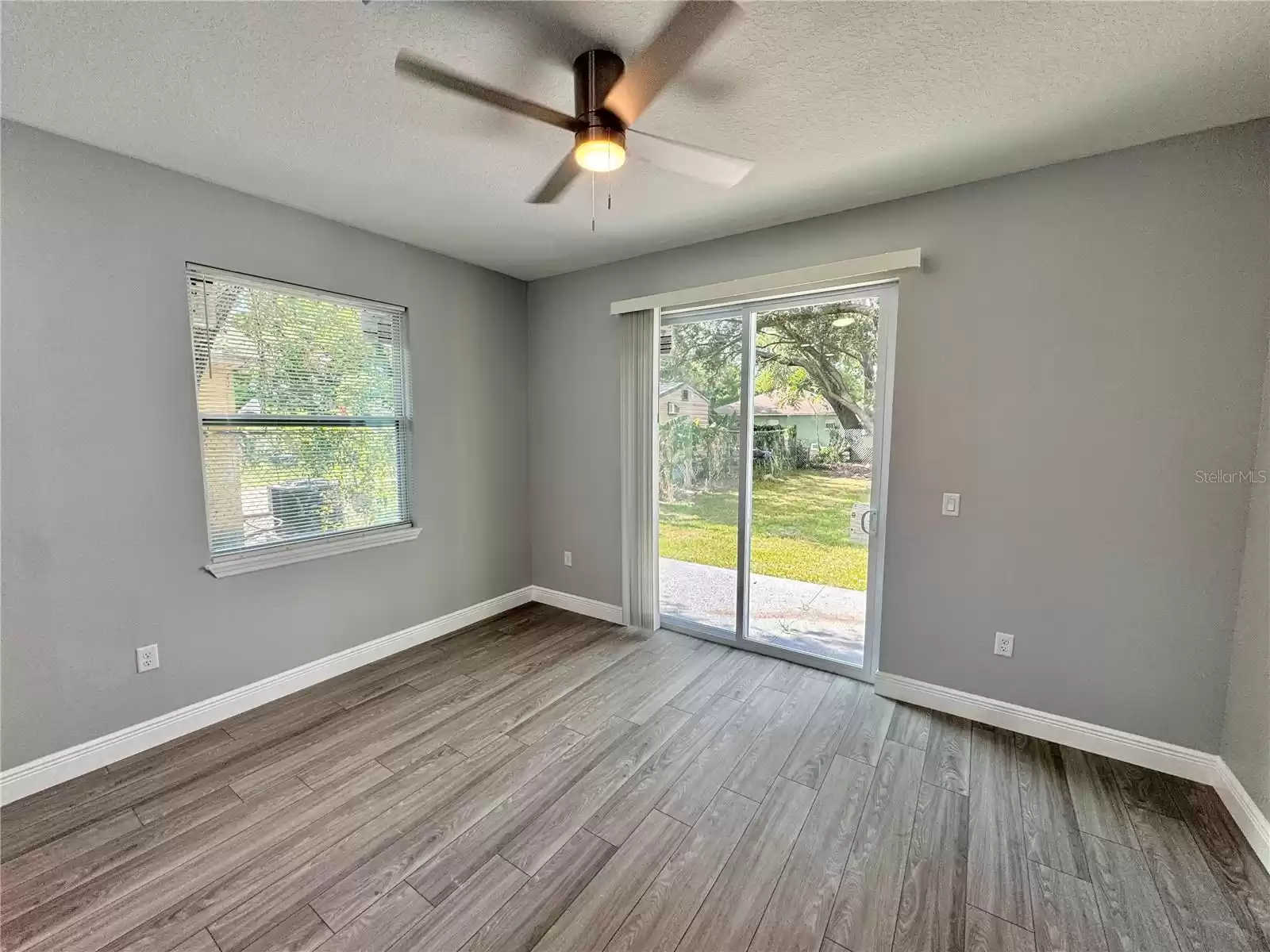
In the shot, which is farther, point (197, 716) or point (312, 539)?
point (312, 539)

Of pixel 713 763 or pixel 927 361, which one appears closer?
pixel 713 763

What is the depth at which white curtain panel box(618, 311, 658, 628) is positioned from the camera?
10.9ft

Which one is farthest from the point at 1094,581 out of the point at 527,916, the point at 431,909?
the point at 431,909

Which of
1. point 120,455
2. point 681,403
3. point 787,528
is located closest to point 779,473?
point 787,528

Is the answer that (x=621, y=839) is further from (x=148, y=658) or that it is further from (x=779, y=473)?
(x=148, y=658)

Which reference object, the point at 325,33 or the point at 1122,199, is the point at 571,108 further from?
the point at 1122,199

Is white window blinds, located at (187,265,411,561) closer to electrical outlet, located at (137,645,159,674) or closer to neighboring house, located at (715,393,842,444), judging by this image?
electrical outlet, located at (137,645,159,674)

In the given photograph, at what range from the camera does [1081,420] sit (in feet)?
6.97

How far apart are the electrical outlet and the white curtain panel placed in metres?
2.46

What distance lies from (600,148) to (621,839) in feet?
7.37

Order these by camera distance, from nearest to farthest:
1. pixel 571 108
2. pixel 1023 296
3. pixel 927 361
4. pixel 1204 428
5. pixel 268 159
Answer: pixel 571 108
pixel 1204 428
pixel 268 159
pixel 1023 296
pixel 927 361

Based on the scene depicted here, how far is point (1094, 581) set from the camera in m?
2.14

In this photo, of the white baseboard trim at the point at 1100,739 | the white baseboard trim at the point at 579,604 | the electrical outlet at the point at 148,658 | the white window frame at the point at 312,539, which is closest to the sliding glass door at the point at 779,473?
the white baseboard trim at the point at 1100,739

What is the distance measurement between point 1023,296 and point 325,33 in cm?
278
